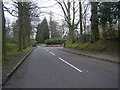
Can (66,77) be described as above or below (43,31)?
below

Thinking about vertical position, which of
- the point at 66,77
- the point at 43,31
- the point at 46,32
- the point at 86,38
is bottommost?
the point at 66,77

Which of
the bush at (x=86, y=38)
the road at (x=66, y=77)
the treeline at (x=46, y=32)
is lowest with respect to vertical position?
the road at (x=66, y=77)

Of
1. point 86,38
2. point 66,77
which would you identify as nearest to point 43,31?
point 86,38

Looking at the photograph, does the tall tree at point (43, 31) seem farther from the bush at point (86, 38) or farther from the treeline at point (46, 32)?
the bush at point (86, 38)

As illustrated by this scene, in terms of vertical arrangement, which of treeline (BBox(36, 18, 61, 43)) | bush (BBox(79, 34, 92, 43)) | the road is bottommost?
the road

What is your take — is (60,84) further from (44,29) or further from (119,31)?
(44,29)

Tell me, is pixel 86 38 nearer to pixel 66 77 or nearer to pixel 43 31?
pixel 66 77

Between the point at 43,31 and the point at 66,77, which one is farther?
the point at 43,31

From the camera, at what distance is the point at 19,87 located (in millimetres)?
6113

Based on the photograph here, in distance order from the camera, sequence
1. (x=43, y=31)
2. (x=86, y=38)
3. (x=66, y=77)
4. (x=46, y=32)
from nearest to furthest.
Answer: (x=66, y=77)
(x=86, y=38)
(x=43, y=31)
(x=46, y=32)

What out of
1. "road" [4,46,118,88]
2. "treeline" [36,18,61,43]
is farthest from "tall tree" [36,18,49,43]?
"road" [4,46,118,88]

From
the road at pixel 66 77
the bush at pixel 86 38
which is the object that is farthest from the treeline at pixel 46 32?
the road at pixel 66 77

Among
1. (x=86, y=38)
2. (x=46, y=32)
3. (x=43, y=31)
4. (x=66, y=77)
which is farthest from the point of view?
(x=46, y=32)

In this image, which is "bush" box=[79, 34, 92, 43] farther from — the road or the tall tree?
the tall tree
